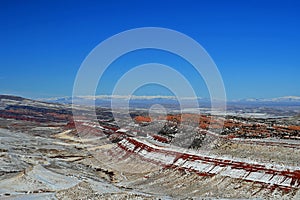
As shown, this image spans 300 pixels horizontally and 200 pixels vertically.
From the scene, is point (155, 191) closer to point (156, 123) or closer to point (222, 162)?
point (222, 162)

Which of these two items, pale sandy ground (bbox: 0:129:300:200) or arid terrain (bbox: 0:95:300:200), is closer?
pale sandy ground (bbox: 0:129:300:200)

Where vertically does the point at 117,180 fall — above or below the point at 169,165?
below

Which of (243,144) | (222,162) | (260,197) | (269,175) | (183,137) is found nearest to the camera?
(260,197)

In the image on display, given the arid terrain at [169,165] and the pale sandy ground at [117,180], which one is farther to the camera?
the arid terrain at [169,165]

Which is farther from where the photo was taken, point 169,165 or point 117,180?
point 169,165

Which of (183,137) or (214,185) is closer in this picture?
(214,185)

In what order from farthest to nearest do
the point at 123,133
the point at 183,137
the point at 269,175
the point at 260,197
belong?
the point at 123,133 → the point at 183,137 → the point at 269,175 → the point at 260,197

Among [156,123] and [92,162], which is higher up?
[156,123]

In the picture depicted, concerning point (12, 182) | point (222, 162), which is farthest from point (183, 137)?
point (12, 182)
